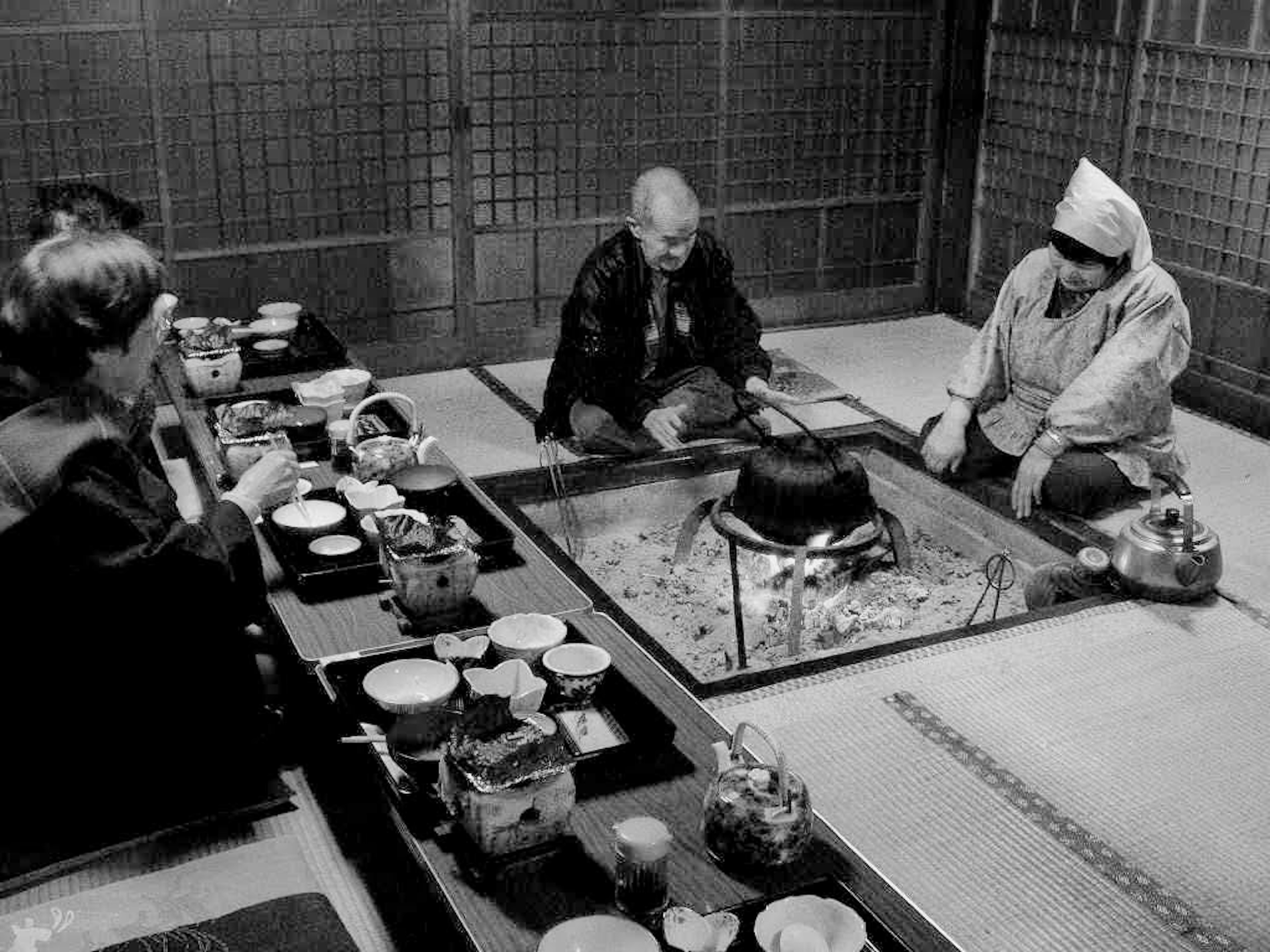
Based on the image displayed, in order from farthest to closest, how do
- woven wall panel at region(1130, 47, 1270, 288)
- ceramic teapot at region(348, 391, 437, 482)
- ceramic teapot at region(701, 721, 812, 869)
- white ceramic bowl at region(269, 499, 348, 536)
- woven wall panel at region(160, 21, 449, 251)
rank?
woven wall panel at region(160, 21, 449, 251)
woven wall panel at region(1130, 47, 1270, 288)
ceramic teapot at region(348, 391, 437, 482)
white ceramic bowl at region(269, 499, 348, 536)
ceramic teapot at region(701, 721, 812, 869)

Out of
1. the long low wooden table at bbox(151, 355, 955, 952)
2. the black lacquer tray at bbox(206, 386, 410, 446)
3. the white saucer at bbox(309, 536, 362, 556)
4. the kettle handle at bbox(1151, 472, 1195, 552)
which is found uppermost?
the black lacquer tray at bbox(206, 386, 410, 446)

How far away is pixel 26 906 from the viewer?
89.4 inches

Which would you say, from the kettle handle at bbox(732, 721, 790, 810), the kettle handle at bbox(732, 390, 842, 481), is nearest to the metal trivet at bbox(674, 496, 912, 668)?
the kettle handle at bbox(732, 390, 842, 481)

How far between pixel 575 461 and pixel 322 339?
42.9 inches

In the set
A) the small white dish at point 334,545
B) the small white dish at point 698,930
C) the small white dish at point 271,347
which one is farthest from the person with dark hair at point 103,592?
the small white dish at point 271,347

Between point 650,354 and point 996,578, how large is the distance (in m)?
1.56

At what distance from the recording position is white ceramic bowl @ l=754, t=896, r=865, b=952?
6.05 feet

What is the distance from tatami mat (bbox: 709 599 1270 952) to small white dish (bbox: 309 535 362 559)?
0.99 m

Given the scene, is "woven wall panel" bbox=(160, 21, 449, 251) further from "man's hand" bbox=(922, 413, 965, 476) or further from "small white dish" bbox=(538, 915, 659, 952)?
"small white dish" bbox=(538, 915, 659, 952)

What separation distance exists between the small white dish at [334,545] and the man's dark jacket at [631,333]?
7.36 feet

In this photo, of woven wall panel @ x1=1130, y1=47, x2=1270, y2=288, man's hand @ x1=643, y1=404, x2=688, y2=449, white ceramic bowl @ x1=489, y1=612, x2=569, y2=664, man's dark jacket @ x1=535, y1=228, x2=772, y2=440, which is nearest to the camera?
white ceramic bowl @ x1=489, y1=612, x2=569, y2=664

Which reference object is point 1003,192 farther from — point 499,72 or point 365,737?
point 365,737

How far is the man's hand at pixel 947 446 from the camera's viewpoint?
4.99m

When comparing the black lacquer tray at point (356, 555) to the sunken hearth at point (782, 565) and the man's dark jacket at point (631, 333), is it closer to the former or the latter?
the sunken hearth at point (782, 565)
